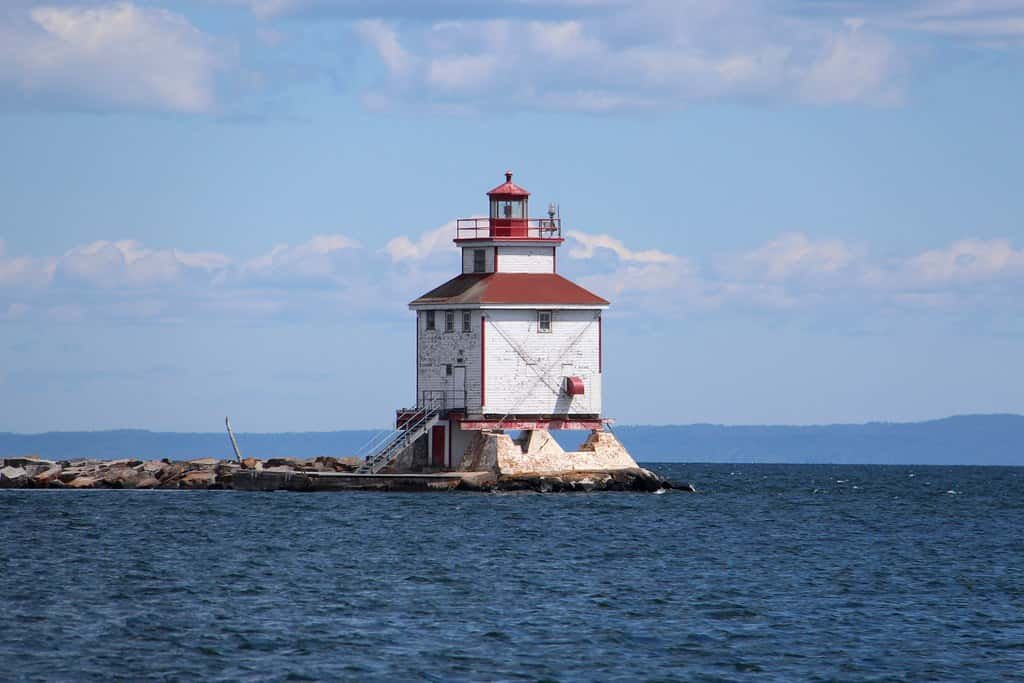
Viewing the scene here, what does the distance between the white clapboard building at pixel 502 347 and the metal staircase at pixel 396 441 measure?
50 millimetres

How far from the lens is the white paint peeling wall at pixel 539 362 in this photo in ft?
195

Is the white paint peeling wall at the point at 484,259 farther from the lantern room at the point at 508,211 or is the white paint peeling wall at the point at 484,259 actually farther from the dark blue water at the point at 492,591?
the dark blue water at the point at 492,591

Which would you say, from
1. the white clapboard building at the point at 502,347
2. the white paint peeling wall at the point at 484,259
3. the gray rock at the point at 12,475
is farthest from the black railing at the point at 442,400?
the gray rock at the point at 12,475

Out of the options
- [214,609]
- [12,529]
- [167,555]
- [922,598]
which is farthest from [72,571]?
[922,598]

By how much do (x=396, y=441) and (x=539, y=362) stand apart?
624 cm

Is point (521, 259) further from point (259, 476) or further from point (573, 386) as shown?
point (259, 476)

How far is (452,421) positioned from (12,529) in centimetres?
1742

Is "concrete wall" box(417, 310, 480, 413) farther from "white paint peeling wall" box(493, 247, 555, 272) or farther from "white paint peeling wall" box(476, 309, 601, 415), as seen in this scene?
"white paint peeling wall" box(493, 247, 555, 272)

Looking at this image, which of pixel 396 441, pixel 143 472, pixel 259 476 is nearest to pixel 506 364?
pixel 396 441

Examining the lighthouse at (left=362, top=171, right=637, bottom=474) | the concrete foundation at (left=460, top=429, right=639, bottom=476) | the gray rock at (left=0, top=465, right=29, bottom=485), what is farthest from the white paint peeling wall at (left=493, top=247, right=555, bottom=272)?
the gray rock at (left=0, top=465, right=29, bottom=485)

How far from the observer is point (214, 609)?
3312 cm

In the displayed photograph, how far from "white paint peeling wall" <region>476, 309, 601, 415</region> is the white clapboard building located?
4 cm

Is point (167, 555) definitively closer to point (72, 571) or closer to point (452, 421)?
point (72, 571)

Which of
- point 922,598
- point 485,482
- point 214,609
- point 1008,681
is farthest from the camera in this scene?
point 485,482
